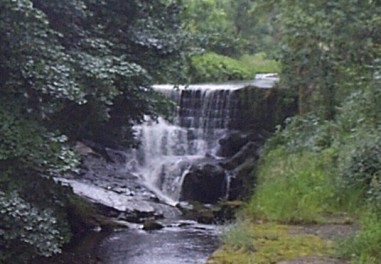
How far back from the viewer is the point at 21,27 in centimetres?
702

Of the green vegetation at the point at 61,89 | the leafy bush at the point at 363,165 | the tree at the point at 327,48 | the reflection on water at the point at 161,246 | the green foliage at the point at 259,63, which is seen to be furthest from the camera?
the green foliage at the point at 259,63

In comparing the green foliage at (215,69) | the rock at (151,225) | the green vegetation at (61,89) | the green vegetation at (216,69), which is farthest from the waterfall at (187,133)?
the green foliage at (215,69)

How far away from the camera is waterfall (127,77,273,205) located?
606 inches

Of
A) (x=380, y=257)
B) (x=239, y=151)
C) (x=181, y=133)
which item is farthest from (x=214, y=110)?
(x=380, y=257)

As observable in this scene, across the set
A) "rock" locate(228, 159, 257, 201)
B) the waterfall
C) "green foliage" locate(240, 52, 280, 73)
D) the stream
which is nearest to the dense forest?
"rock" locate(228, 159, 257, 201)

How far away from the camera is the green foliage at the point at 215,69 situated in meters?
23.4

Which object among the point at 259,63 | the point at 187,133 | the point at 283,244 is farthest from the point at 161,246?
the point at 259,63

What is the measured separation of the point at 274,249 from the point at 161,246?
2.81 metres

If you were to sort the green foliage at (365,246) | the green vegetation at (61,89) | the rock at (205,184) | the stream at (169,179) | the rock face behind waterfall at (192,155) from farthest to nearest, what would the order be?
the rock at (205,184) → the rock face behind waterfall at (192,155) → the stream at (169,179) → the green vegetation at (61,89) → the green foliage at (365,246)

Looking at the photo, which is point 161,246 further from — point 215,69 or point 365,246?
point 215,69

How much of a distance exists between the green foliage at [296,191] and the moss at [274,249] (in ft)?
3.60

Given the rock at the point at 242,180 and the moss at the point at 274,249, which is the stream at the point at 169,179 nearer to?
the rock at the point at 242,180

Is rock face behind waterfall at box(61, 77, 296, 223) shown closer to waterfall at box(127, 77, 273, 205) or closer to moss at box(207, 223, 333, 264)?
waterfall at box(127, 77, 273, 205)

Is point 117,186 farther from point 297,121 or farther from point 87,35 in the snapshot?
point 87,35
